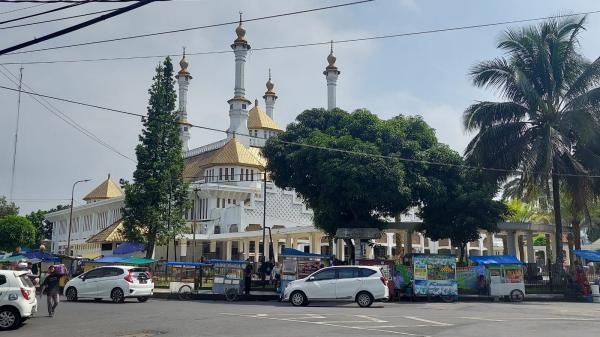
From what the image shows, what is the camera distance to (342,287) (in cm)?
2039

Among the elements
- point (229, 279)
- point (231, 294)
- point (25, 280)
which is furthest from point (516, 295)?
point (25, 280)

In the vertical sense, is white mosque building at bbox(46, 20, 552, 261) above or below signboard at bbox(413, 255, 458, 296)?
above

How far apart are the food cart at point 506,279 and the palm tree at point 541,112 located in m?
5.08

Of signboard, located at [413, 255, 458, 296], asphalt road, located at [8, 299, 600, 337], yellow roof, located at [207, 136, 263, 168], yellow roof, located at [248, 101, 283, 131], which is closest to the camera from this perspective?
asphalt road, located at [8, 299, 600, 337]

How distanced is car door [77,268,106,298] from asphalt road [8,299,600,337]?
3.70 meters

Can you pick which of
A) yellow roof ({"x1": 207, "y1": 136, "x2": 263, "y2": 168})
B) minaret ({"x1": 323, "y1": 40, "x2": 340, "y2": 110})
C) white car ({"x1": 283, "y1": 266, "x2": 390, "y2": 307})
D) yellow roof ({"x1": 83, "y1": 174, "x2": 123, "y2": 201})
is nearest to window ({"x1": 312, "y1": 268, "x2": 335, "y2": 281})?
white car ({"x1": 283, "y1": 266, "x2": 390, "y2": 307})

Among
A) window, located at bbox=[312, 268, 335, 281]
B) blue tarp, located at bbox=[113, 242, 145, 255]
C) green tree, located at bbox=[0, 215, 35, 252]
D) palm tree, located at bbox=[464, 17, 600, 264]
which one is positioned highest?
palm tree, located at bbox=[464, 17, 600, 264]

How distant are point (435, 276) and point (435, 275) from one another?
1.7 inches

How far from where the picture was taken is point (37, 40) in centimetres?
922

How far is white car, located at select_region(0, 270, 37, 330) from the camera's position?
13.8 metres

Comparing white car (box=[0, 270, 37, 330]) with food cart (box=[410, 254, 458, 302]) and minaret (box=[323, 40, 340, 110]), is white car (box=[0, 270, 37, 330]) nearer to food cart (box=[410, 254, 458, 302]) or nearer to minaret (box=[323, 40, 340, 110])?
food cart (box=[410, 254, 458, 302])

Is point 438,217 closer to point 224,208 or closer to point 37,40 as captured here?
point 37,40

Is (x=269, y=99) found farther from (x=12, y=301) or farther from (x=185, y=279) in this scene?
(x=12, y=301)

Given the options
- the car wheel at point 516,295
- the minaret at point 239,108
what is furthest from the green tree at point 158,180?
the minaret at point 239,108
